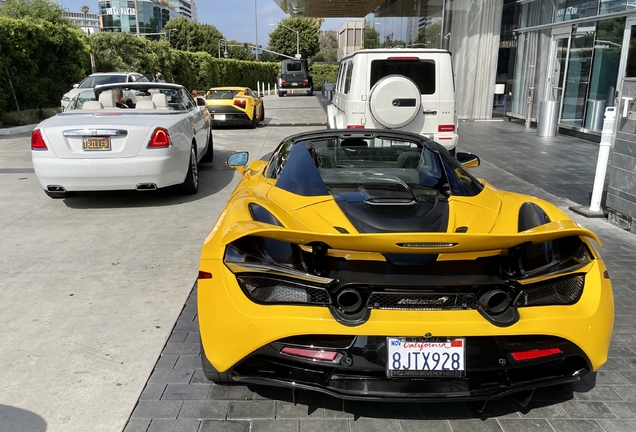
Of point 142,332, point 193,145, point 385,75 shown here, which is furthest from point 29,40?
point 142,332

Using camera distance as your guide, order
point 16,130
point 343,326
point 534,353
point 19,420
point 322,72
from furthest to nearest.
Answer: point 322,72, point 16,130, point 19,420, point 534,353, point 343,326

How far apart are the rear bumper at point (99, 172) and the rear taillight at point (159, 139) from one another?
0.15 metres

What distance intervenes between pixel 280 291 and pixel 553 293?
1.30m

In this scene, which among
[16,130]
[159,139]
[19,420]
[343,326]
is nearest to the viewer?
[343,326]

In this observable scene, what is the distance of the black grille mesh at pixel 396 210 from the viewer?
9.04ft

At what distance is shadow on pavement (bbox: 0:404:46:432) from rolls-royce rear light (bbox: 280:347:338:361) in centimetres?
134

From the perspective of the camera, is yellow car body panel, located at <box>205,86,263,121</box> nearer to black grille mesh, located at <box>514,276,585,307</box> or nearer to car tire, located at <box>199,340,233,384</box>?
car tire, located at <box>199,340,233,384</box>

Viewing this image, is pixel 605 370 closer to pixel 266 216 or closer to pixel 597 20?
pixel 266 216

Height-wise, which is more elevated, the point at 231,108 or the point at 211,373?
the point at 231,108

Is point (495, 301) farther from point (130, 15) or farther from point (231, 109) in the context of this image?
point (130, 15)

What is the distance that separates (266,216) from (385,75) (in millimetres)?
6174

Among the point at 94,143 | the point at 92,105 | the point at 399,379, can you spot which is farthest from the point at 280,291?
the point at 92,105

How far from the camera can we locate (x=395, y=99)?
7617 millimetres

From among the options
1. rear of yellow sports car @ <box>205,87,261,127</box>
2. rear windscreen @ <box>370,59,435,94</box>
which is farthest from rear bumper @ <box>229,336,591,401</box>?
→ rear of yellow sports car @ <box>205,87,261,127</box>
